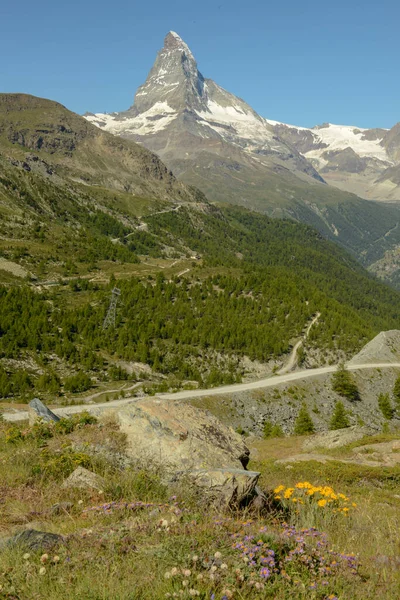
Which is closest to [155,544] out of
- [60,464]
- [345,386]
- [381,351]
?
[60,464]

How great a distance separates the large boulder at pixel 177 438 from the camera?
45.0ft

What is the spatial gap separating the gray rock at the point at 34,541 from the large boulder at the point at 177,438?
16.7ft

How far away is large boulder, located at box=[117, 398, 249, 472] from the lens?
13.7m

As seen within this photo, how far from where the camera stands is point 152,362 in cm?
9912

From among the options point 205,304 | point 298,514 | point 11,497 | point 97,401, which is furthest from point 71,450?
point 205,304

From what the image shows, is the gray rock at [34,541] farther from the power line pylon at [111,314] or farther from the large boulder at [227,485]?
the power line pylon at [111,314]

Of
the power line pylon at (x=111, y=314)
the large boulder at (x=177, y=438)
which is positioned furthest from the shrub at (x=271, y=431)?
the power line pylon at (x=111, y=314)

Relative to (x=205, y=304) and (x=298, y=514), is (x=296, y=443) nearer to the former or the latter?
(x=298, y=514)

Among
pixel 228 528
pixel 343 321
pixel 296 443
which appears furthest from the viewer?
pixel 343 321

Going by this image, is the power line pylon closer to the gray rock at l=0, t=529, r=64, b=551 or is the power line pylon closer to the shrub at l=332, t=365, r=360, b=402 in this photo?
the shrub at l=332, t=365, r=360, b=402

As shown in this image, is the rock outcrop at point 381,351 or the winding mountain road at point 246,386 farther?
the rock outcrop at point 381,351

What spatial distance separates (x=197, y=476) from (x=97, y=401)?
6580 cm

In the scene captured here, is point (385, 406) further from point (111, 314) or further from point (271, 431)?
point (111, 314)

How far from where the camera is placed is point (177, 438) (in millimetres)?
14562
